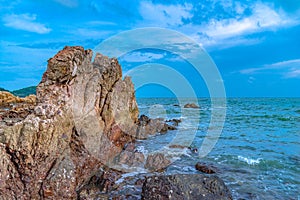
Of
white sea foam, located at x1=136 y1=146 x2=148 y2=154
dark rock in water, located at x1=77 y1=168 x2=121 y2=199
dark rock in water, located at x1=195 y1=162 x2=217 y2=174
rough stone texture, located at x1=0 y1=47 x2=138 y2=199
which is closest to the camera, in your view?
rough stone texture, located at x1=0 y1=47 x2=138 y2=199

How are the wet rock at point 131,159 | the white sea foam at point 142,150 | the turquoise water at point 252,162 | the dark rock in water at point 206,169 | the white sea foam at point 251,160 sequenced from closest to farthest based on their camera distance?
the turquoise water at point 252,162
the dark rock in water at point 206,169
the wet rock at point 131,159
the white sea foam at point 251,160
the white sea foam at point 142,150

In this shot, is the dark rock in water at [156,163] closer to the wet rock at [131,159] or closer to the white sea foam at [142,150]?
the wet rock at [131,159]

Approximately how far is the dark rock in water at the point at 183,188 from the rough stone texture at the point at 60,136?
283 centimetres

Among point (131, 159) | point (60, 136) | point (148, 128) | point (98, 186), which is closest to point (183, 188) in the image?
point (98, 186)

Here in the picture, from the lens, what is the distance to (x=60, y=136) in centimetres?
909

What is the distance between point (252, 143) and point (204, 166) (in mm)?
9720

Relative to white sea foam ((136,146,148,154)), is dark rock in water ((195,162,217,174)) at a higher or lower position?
lower

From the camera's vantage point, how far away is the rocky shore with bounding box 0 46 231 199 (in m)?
7.75

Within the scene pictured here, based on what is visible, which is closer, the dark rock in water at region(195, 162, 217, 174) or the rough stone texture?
the rough stone texture

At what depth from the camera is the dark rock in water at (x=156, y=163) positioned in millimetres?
12789

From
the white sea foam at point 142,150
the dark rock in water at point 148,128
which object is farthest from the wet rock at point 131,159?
the dark rock in water at point 148,128

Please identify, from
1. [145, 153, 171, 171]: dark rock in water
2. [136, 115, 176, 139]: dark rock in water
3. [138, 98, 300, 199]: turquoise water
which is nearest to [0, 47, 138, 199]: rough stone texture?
[145, 153, 171, 171]: dark rock in water

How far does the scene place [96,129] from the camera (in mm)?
12133

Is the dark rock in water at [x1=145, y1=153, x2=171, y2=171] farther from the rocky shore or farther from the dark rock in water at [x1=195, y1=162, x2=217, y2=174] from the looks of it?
the dark rock in water at [x1=195, y1=162, x2=217, y2=174]
